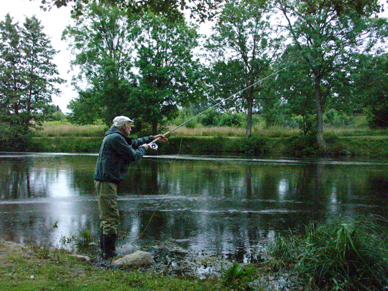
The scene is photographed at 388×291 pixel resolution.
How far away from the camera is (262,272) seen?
524 centimetres

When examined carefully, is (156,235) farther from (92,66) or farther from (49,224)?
(92,66)

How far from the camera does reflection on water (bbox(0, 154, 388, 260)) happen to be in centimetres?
718

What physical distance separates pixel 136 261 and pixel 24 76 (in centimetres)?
4130

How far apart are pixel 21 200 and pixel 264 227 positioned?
7149mm

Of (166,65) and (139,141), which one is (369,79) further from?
(139,141)

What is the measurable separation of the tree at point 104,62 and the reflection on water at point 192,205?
21.7 meters

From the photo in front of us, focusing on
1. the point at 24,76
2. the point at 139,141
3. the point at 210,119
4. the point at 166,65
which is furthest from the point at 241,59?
the point at 139,141

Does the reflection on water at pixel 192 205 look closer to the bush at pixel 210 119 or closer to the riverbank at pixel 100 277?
the riverbank at pixel 100 277

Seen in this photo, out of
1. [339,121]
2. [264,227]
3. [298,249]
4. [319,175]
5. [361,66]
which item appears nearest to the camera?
[298,249]

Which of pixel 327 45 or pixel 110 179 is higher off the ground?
pixel 327 45

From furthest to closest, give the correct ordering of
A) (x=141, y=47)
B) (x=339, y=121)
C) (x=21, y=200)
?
(x=339, y=121) < (x=141, y=47) < (x=21, y=200)

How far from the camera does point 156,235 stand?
23.6 feet

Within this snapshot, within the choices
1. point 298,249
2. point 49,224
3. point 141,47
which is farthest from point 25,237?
point 141,47

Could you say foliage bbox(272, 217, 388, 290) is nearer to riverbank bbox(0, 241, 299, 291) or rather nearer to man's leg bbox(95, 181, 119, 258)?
riverbank bbox(0, 241, 299, 291)
